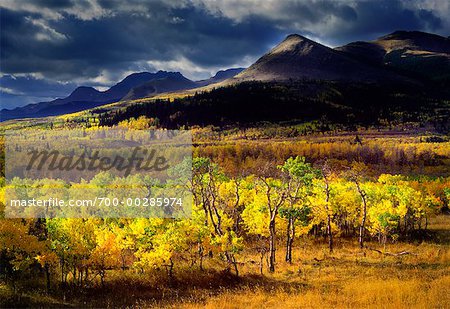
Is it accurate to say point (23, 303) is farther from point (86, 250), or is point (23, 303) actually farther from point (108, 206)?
point (108, 206)

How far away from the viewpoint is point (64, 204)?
66.2m

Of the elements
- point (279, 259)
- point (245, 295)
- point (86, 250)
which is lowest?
point (279, 259)

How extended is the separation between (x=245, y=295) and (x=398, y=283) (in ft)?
39.2

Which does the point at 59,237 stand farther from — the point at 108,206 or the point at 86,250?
the point at 108,206

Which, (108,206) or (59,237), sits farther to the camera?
(108,206)

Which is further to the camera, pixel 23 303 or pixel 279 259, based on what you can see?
pixel 279 259

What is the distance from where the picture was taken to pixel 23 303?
30234mm

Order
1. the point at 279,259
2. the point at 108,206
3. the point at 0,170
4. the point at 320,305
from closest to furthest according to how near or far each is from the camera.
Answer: the point at 320,305, the point at 279,259, the point at 108,206, the point at 0,170

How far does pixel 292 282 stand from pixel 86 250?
18728 millimetres

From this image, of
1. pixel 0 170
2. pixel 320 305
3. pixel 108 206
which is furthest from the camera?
pixel 0 170

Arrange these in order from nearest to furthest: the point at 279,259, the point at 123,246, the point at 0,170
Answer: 1. the point at 123,246
2. the point at 279,259
3. the point at 0,170

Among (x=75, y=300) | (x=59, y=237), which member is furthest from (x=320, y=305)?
(x=59, y=237)

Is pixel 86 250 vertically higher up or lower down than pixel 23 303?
higher up

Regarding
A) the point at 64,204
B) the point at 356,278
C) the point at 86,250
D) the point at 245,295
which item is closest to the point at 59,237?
the point at 86,250
